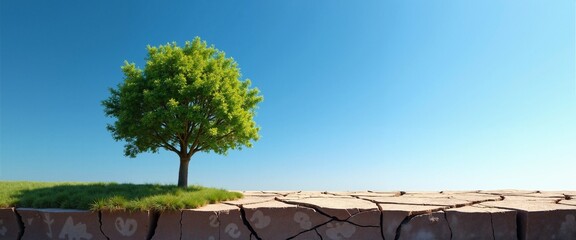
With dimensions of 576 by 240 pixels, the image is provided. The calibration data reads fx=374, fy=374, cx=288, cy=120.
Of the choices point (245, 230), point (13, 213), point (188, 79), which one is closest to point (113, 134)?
point (188, 79)

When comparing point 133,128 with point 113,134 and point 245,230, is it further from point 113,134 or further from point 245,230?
point 245,230

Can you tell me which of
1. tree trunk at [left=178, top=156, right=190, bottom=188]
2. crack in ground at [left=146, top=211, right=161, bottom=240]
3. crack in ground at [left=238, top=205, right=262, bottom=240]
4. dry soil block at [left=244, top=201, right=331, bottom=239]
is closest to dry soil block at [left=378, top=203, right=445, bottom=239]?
dry soil block at [left=244, top=201, right=331, bottom=239]

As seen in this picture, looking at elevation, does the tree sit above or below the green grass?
above

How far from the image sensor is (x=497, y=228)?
21.1 ft

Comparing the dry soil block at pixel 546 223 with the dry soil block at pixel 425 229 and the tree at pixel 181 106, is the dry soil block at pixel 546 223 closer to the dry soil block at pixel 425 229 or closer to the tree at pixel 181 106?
the dry soil block at pixel 425 229

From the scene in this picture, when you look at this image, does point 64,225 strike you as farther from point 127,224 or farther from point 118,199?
point 127,224

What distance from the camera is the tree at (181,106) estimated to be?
32.1 ft

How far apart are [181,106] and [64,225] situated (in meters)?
3.71

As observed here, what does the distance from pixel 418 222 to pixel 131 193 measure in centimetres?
595

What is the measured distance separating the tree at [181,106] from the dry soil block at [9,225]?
3081mm

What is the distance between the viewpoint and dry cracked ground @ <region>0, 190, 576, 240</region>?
645cm

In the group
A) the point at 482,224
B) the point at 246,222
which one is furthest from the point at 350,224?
the point at 482,224

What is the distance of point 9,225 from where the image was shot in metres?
7.74

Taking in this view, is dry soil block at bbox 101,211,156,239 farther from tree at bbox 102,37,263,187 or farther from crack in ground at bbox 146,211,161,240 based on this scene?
tree at bbox 102,37,263,187
